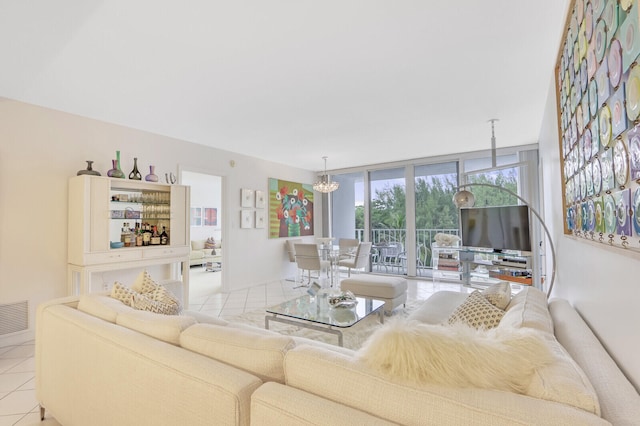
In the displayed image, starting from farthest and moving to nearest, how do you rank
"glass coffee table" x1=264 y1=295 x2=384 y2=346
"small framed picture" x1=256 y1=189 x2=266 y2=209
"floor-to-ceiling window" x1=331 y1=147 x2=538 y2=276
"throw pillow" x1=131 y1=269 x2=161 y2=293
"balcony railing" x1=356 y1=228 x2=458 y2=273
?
"balcony railing" x1=356 y1=228 x2=458 y2=273, "small framed picture" x1=256 y1=189 x2=266 y2=209, "floor-to-ceiling window" x1=331 y1=147 x2=538 y2=276, "glass coffee table" x1=264 y1=295 x2=384 y2=346, "throw pillow" x1=131 y1=269 x2=161 y2=293

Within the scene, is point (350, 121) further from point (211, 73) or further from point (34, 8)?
point (34, 8)

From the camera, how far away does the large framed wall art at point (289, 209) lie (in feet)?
19.9

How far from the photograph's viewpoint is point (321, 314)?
2699 mm

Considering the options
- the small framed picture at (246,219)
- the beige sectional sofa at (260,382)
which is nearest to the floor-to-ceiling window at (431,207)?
the small framed picture at (246,219)

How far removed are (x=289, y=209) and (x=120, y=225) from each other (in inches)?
130

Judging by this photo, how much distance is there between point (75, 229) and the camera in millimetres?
3279

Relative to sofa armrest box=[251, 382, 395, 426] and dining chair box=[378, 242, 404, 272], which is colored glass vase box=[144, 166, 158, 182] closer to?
sofa armrest box=[251, 382, 395, 426]

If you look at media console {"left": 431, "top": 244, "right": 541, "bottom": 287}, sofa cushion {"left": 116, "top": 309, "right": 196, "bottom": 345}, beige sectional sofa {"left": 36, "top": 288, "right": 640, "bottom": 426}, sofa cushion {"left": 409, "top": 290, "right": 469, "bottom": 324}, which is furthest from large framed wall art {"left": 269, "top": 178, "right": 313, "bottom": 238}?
sofa cushion {"left": 116, "top": 309, "right": 196, "bottom": 345}

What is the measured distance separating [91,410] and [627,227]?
2212mm

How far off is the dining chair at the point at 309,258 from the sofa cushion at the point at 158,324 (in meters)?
3.73

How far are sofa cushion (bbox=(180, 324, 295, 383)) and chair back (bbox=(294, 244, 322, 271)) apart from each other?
392cm

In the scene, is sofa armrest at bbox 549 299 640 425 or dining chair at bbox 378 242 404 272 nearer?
sofa armrest at bbox 549 299 640 425

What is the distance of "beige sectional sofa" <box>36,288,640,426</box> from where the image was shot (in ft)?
2.47

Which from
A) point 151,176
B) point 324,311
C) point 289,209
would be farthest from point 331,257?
point 151,176
